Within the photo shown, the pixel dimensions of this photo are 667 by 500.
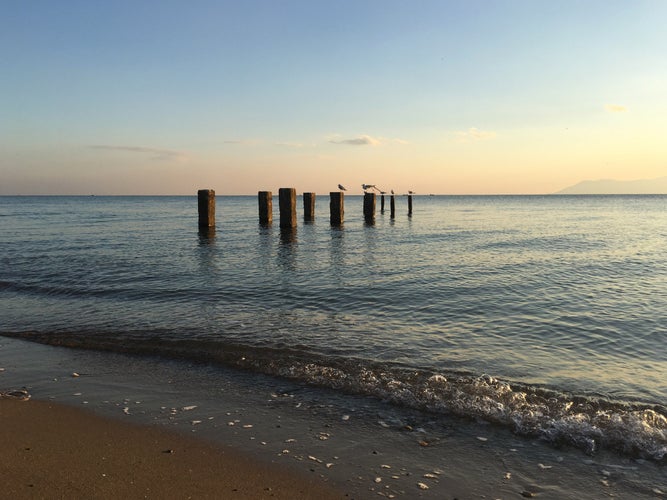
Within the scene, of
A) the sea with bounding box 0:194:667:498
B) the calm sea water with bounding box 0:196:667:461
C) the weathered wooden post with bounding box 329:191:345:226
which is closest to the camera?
the sea with bounding box 0:194:667:498

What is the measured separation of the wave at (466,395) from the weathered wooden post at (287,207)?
21.3 metres

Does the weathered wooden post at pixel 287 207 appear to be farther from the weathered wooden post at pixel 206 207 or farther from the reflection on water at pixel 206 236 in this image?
the reflection on water at pixel 206 236

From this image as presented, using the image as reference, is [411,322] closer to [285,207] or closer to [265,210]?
[285,207]

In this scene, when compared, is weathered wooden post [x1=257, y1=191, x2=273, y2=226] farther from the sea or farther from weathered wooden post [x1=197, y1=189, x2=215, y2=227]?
the sea

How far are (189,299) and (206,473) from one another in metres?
7.41

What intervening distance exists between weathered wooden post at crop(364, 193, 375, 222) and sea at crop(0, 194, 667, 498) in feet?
70.8

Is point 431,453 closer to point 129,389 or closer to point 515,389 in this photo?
point 515,389

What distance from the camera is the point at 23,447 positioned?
4094 millimetres

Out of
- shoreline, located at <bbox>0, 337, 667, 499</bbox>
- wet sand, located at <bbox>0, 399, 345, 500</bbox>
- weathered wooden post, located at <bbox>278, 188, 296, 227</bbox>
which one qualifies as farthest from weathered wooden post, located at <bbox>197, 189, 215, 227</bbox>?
wet sand, located at <bbox>0, 399, 345, 500</bbox>

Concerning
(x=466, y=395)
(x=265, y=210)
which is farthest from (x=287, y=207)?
(x=466, y=395)

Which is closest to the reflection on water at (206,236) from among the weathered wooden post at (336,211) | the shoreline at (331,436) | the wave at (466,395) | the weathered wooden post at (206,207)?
the weathered wooden post at (206,207)

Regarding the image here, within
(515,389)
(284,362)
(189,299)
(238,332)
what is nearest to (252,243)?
(189,299)

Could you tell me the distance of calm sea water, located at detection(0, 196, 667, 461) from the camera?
5336 mm

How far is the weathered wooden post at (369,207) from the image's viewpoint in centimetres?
3724
